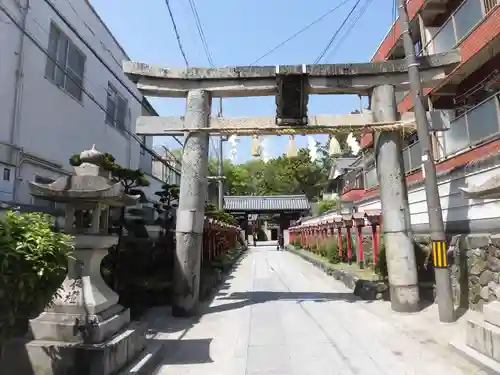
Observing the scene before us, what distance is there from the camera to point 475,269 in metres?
7.30

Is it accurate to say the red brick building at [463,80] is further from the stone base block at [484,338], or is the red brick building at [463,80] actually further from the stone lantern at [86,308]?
the stone lantern at [86,308]

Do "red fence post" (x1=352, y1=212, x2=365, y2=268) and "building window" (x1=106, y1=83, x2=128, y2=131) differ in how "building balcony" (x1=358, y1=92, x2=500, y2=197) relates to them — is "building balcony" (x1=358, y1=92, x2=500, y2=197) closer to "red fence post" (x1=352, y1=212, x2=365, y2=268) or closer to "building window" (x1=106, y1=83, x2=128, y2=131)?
"red fence post" (x1=352, y1=212, x2=365, y2=268)

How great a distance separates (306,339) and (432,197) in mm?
3936

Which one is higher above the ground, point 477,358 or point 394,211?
point 394,211

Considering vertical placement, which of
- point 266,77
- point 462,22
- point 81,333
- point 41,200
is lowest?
point 81,333

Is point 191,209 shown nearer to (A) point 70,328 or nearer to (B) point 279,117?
(B) point 279,117

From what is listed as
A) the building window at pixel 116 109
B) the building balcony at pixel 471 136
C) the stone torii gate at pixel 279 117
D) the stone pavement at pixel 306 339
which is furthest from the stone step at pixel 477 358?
the building window at pixel 116 109

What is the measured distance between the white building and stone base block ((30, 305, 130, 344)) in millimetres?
4534

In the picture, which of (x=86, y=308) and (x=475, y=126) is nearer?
(x=86, y=308)

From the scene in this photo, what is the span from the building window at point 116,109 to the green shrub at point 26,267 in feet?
36.4

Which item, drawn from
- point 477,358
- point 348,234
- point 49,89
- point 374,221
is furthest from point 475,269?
point 49,89

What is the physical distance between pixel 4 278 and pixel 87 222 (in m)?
4.08

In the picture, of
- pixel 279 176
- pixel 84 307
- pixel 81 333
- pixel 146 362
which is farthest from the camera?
pixel 279 176

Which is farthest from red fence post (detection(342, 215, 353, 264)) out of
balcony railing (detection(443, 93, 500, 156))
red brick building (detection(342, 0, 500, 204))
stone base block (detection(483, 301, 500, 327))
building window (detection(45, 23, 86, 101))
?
building window (detection(45, 23, 86, 101))
